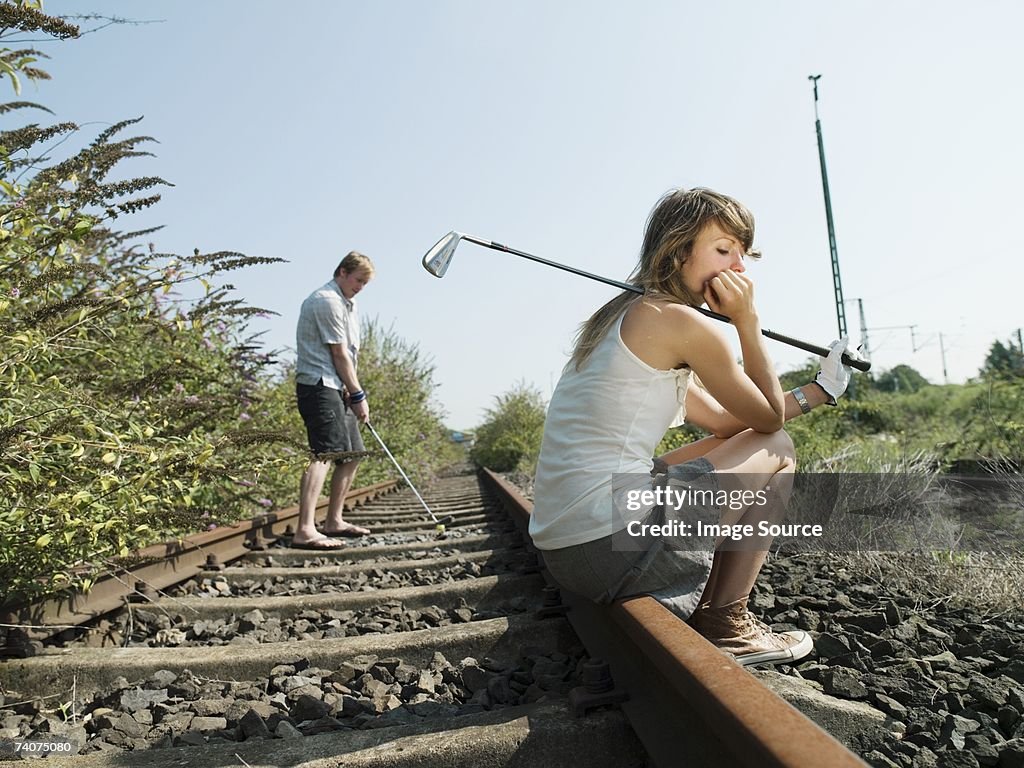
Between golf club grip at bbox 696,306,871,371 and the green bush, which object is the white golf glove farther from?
the green bush

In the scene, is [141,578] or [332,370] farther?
[332,370]

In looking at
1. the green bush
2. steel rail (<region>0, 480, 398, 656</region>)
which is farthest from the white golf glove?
the green bush

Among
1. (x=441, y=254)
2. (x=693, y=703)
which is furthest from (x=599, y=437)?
(x=441, y=254)

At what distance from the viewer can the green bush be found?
15.6 meters

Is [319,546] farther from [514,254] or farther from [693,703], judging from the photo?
[693,703]

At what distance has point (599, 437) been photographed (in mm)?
2197

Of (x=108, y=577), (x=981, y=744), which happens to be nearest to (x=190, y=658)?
(x=108, y=577)

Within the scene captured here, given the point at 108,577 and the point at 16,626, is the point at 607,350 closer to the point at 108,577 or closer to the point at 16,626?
the point at 16,626

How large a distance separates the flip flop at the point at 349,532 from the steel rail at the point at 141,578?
1.46 ft

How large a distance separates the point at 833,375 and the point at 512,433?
13.9 m

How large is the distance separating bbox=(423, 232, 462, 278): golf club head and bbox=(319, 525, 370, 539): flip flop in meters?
2.82

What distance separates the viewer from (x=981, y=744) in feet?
5.20

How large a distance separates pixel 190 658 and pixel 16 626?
1.83 ft

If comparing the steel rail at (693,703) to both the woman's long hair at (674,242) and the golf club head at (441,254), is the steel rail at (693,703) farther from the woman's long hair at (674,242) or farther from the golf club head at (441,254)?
the golf club head at (441,254)
